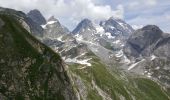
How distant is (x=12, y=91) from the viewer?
649 ft

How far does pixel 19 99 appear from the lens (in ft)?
641

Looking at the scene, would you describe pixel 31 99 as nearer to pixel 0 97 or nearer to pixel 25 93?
pixel 25 93

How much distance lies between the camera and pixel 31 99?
7810 inches

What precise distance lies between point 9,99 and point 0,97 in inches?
203

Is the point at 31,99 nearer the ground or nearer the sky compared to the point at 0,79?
nearer the ground

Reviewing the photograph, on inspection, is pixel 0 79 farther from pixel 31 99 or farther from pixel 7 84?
pixel 31 99

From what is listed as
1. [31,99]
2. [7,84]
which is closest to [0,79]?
[7,84]

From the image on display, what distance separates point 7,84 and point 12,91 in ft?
15.4

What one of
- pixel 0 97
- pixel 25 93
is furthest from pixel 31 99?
pixel 0 97

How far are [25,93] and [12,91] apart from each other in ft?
22.0

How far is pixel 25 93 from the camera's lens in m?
200

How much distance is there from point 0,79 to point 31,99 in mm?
18937

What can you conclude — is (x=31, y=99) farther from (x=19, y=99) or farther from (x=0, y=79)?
(x=0, y=79)

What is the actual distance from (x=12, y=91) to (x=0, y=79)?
8.81 meters
